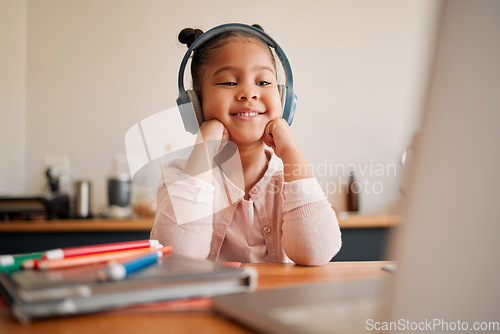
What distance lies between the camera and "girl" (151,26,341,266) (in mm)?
840

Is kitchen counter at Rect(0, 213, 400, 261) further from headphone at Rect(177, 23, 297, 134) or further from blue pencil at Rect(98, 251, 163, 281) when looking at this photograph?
blue pencil at Rect(98, 251, 163, 281)

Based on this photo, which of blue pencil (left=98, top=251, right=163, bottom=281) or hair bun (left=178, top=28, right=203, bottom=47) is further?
hair bun (left=178, top=28, right=203, bottom=47)

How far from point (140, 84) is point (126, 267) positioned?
1.73 meters

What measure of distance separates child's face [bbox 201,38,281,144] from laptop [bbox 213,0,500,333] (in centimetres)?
76

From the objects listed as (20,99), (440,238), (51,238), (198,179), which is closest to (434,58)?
(440,238)

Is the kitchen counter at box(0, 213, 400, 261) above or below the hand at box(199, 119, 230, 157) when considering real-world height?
below

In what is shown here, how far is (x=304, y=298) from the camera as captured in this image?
1.27 feet

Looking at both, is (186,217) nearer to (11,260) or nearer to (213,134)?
(213,134)

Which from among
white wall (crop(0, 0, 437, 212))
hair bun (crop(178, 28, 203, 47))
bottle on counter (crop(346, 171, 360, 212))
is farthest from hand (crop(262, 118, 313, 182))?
bottle on counter (crop(346, 171, 360, 212))

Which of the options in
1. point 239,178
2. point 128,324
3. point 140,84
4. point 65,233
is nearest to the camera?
point 128,324

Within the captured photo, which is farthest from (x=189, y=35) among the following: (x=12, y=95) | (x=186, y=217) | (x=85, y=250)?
(x=12, y=95)

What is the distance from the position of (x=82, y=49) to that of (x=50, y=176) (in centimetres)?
64

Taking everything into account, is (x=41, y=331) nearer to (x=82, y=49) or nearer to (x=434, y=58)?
(x=434, y=58)

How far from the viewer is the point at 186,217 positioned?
2.77 ft
